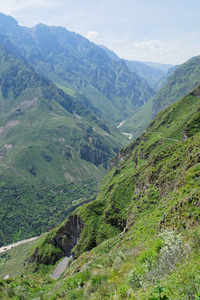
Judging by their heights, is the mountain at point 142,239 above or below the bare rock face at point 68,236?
above

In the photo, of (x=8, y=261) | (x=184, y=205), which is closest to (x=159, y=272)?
(x=184, y=205)

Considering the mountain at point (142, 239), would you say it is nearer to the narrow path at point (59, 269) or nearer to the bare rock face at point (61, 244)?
the bare rock face at point (61, 244)

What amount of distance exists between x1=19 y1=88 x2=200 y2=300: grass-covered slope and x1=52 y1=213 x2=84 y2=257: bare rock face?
405 mm

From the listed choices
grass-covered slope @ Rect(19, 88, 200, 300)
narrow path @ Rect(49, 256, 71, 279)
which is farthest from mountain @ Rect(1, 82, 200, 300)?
narrow path @ Rect(49, 256, 71, 279)

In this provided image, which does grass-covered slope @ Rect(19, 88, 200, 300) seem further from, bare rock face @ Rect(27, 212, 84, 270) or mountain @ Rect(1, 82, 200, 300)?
bare rock face @ Rect(27, 212, 84, 270)

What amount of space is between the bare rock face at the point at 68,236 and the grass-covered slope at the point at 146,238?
0.41 metres

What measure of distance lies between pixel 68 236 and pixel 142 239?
224 ft

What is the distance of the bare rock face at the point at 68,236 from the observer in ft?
299

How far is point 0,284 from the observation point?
31.8 m

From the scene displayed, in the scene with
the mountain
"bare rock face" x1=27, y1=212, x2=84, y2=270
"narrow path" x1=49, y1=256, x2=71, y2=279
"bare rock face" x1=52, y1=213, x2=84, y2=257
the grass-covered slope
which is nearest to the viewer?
the grass-covered slope

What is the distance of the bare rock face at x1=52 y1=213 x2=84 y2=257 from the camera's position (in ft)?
299

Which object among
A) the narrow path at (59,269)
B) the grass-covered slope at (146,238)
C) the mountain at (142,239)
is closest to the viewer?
the grass-covered slope at (146,238)

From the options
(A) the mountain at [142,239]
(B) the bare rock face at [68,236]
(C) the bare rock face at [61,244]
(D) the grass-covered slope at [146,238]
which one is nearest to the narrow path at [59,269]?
(C) the bare rock face at [61,244]

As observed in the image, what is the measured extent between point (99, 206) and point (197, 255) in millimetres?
76270
